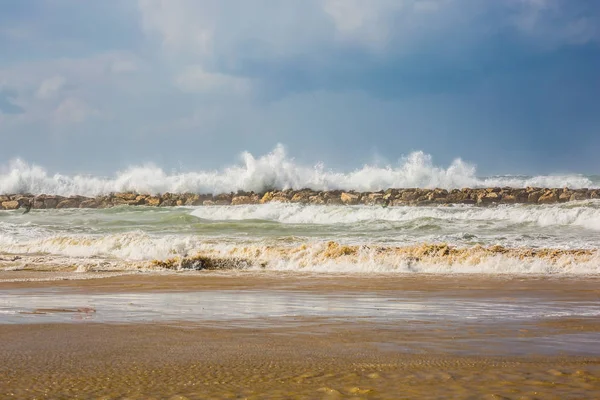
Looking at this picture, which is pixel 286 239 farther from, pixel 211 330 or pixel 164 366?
pixel 164 366

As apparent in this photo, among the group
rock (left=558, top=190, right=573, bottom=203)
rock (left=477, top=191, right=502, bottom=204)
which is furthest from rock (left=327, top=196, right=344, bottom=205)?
rock (left=558, top=190, right=573, bottom=203)

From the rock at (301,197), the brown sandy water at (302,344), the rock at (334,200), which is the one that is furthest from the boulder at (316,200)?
the brown sandy water at (302,344)

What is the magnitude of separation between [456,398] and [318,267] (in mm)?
10436

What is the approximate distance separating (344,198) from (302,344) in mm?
33315

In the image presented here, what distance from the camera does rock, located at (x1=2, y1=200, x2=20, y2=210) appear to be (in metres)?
45.7

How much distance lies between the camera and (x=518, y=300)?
7.65 meters

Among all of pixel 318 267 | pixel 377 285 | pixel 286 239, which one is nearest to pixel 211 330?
pixel 377 285

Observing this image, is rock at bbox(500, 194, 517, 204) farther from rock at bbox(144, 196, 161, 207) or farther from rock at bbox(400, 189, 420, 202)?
rock at bbox(144, 196, 161, 207)

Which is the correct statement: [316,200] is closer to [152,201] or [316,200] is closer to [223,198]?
[223,198]

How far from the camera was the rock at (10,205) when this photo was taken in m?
45.7

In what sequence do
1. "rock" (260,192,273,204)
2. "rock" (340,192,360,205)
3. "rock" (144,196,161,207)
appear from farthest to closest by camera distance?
"rock" (144,196,161,207), "rock" (260,192,273,204), "rock" (340,192,360,205)

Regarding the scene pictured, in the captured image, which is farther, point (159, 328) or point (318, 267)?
point (318, 267)

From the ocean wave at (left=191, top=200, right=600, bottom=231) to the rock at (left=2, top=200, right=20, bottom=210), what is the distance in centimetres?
1636

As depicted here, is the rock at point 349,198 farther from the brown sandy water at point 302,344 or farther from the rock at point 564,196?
the brown sandy water at point 302,344
